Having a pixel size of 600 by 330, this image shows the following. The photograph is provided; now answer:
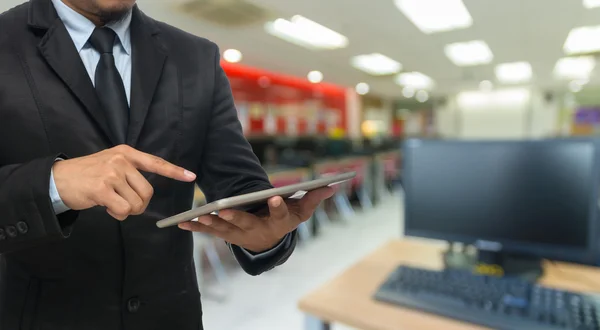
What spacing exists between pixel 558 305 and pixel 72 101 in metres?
1.16

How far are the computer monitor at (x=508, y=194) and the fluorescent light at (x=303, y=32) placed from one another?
1.67ft

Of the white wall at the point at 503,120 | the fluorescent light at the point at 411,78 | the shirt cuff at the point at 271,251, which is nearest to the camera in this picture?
the shirt cuff at the point at 271,251

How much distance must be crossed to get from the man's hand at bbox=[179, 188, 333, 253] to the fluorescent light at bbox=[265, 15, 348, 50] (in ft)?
1.51

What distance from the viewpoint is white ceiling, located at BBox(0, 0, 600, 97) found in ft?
2.44

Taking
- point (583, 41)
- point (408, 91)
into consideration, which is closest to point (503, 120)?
point (408, 91)

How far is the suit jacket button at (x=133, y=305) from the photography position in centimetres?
60

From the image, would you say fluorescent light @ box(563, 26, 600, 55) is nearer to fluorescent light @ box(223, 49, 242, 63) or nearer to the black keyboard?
the black keyboard

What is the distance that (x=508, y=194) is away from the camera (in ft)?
3.57

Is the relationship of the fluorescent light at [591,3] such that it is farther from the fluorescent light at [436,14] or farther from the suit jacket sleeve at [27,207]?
the suit jacket sleeve at [27,207]

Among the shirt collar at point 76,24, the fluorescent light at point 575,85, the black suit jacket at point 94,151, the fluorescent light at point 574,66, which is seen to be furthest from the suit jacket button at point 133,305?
the fluorescent light at point 575,85

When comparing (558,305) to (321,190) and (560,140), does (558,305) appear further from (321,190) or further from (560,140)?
(321,190)

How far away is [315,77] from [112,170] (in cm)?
70

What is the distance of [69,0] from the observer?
0.58 meters

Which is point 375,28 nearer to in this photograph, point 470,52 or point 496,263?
point 470,52
